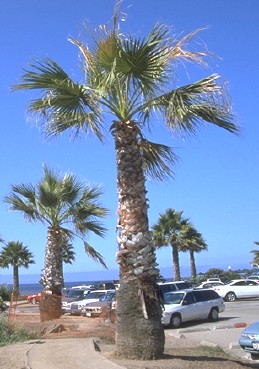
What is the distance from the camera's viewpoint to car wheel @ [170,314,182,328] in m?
22.5

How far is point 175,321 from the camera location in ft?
74.3

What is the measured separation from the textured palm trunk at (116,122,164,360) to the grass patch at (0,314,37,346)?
439 cm

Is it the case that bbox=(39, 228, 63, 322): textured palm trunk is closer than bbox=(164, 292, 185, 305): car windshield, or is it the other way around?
bbox=(164, 292, 185, 305): car windshield

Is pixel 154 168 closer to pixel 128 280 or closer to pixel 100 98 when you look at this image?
pixel 100 98

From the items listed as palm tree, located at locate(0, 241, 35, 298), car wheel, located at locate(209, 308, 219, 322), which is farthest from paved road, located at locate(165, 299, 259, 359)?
palm tree, located at locate(0, 241, 35, 298)

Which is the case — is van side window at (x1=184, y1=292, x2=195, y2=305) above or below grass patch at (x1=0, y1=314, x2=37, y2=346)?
above

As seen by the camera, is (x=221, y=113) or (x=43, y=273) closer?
(x=221, y=113)

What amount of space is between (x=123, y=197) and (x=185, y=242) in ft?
130

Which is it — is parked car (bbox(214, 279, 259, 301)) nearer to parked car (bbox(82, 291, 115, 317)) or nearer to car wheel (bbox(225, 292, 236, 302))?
car wheel (bbox(225, 292, 236, 302))

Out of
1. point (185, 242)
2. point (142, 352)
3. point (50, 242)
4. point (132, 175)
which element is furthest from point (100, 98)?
point (185, 242)

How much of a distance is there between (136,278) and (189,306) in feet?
43.2

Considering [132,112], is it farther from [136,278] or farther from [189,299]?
[189,299]

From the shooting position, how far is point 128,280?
1103 centimetres

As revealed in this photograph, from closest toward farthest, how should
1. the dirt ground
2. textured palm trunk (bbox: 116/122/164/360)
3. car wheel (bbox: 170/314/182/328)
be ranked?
the dirt ground → textured palm trunk (bbox: 116/122/164/360) → car wheel (bbox: 170/314/182/328)
